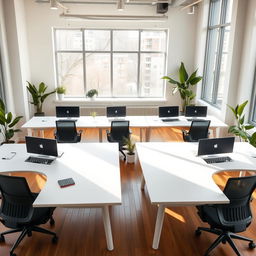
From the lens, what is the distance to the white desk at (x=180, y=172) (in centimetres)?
252

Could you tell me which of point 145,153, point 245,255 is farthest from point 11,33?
point 245,255

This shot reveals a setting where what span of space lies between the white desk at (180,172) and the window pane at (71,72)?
470 centimetres

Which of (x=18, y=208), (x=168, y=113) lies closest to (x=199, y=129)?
(x=168, y=113)

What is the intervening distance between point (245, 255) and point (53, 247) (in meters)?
2.24

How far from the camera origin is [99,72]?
7.88 meters

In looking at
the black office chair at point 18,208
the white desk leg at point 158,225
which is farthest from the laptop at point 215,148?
the black office chair at point 18,208

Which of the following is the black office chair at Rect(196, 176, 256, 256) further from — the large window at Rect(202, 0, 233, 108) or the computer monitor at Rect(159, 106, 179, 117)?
the large window at Rect(202, 0, 233, 108)

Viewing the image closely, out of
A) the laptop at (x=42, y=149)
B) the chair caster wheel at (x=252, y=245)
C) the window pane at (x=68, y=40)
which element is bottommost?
the chair caster wheel at (x=252, y=245)

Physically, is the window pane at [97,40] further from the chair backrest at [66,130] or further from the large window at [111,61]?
the chair backrest at [66,130]

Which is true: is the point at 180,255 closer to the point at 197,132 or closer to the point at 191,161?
the point at 191,161

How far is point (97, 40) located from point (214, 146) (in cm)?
553

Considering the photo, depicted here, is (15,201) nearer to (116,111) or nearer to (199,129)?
(116,111)

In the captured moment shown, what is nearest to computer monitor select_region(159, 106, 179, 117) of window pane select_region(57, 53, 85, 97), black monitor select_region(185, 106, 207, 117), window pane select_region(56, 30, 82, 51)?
black monitor select_region(185, 106, 207, 117)

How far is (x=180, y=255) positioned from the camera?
286 cm
